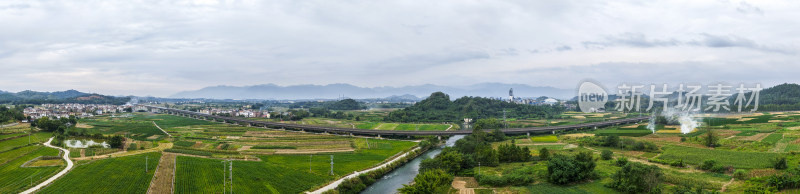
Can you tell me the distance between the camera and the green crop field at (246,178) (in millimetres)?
31234

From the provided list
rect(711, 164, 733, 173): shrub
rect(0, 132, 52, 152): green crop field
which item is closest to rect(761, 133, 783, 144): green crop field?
rect(711, 164, 733, 173): shrub

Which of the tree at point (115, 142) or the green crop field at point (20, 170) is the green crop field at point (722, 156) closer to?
the green crop field at point (20, 170)

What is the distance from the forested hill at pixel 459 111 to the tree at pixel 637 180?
71.0m

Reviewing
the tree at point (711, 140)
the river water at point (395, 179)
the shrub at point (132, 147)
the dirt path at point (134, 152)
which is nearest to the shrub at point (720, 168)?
the tree at point (711, 140)

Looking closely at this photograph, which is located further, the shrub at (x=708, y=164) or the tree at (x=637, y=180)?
the shrub at (x=708, y=164)

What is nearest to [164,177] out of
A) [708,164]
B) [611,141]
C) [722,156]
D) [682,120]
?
[708,164]

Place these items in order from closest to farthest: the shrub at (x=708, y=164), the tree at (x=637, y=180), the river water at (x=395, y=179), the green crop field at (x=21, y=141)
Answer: the tree at (x=637, y=180), the shrub at (x=708, y=164), the river water at (x=395, y=179), the green crop field at (x=21, y=141)

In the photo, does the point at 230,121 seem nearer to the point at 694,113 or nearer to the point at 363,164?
the point at 363,164

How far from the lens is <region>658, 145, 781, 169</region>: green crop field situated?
108 feet

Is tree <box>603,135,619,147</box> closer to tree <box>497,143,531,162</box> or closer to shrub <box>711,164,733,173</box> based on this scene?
tree <box>497,143,531,162</box>

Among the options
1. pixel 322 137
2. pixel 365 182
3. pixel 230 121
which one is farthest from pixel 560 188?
pixel 230 121

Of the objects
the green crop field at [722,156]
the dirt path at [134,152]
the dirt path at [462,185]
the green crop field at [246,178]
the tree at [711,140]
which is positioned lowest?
the dirt path at [462,185]

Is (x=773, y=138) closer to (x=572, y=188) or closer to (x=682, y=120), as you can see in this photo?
(x=682, y=120)

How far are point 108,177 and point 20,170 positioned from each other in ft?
32.0
